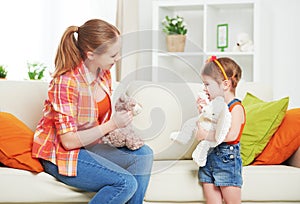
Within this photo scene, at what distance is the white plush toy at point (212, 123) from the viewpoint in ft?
7.86

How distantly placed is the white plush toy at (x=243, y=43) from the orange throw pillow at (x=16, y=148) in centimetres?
216

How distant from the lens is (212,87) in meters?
2.47

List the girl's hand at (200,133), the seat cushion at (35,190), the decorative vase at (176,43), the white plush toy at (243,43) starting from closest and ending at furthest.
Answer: the seat cushion at (35,190) → the girl's hand at (200,133) → the white plush toy at (243,43) → the decorative vase at (176,43)

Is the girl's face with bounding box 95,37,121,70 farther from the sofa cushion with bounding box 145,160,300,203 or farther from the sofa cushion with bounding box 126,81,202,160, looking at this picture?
the sofa cushion with bounding box 145,160,300,203

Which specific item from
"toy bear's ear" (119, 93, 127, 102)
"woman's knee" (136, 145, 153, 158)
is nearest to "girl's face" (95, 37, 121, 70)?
"toy bear's ear" (119, 93, 127, 102)

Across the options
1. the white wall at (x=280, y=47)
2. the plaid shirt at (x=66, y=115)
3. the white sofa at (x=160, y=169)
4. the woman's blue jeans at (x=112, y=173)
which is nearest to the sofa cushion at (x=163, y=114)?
the white sofa at (x=160, y=169)

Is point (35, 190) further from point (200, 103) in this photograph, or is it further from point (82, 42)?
point (200, 103)

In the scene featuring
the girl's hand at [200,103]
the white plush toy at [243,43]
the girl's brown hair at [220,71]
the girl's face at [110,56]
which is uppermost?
the white plush toy at [243,43]

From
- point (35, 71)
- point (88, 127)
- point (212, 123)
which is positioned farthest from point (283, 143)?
point (35, 71)

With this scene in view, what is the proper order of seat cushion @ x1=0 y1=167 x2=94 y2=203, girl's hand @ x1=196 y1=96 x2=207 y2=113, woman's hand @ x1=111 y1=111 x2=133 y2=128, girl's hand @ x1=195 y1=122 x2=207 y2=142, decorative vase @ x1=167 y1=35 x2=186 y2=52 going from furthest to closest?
decorative vase @ x1=167 y1=35 x2=186 y2=52 → girl's hand @ x1=196 y1=96 x2=207 y2=113 → girl's hand @ x1=195 y1=122 x2=207 y2=142 → seat cushion @ x1=0 y1=167 x2=94 y2=203 → woman's hand @ x1=111 y1=111 x2=133 y2=128

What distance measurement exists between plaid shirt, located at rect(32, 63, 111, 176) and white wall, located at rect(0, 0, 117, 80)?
2.07 m

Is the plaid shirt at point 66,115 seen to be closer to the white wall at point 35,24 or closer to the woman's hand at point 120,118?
the woman's hand at point 120,118

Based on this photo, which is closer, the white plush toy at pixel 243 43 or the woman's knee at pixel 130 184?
the woman's knee at pixel 130 184

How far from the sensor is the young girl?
2.42 m
